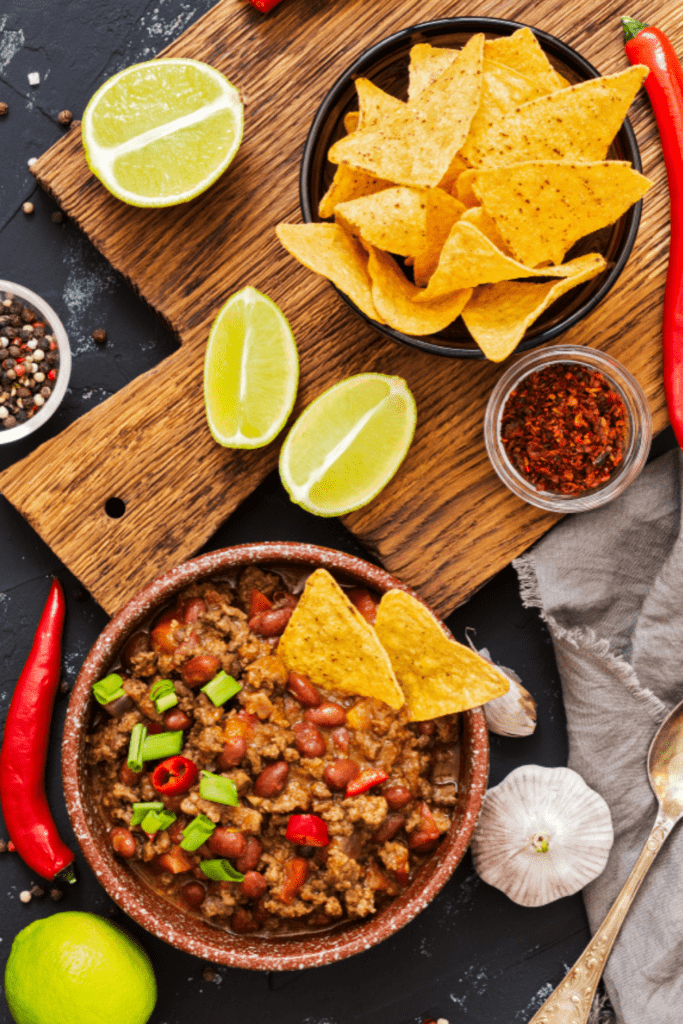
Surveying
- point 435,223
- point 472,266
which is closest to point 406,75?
point 435,223

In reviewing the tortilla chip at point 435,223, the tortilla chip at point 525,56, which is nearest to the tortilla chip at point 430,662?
the tortilla chip at point 435,223

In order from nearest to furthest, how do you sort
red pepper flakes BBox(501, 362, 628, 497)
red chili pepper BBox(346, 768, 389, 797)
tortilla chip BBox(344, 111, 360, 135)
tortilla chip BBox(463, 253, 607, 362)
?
tortilla chip BBox(463, 253, 607, 362) < red chili pepper BBox(346, 768, 389, 797) < tortilla chip BBox(344, 111, 360, 135) < red pepper flakes BBox(501, 362, 628, 497)

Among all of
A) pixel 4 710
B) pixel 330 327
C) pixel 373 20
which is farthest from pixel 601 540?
pixel 4 710

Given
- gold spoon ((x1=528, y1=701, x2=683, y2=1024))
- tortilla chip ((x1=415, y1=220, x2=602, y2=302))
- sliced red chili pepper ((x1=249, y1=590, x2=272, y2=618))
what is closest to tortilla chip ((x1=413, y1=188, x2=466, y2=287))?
tortilla chip ((x1=415, y1=220, x2=602, y2=302))

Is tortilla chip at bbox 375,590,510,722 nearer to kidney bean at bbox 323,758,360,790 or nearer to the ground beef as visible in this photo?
the ground beef

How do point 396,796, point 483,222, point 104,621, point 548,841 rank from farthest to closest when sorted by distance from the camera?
point 104,621
point 548,841
point 396,796
point 483,222

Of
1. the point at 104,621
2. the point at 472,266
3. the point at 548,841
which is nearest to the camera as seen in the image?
the point at 472,266

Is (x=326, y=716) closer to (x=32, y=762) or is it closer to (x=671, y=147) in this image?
(x=32, y=762)
